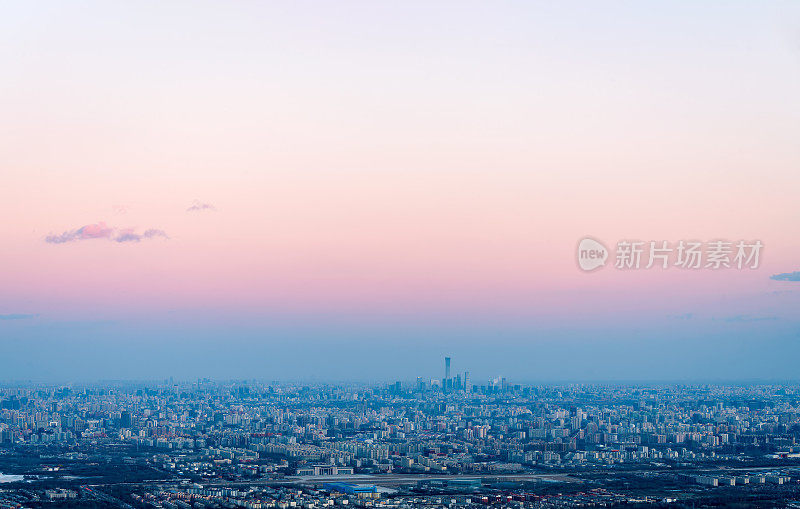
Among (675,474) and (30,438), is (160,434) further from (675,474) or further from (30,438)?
(675,474)

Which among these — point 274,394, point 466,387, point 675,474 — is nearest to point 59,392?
point 274,394

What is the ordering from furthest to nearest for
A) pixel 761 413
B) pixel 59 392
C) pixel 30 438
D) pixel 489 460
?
pixel 59 392
pixel 761 413
pixel 30 438
pixel 489 460

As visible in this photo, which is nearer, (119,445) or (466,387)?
(119,445)

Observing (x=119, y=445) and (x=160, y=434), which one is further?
(x=160, y=434)

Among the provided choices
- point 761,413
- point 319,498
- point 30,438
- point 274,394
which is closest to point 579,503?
point 319,498

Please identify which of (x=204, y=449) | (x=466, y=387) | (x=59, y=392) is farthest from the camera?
(x=466, y=387)

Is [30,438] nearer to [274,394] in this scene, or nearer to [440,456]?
[440,456]
